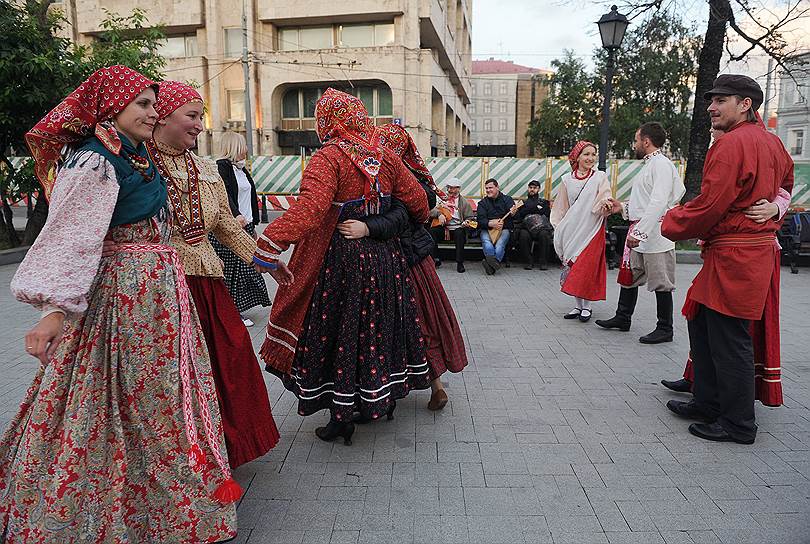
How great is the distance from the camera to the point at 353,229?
331 centimetres

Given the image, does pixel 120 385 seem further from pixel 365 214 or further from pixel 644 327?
pixel 644 327

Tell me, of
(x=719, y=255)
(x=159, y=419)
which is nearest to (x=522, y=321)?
(x=719, y=255)

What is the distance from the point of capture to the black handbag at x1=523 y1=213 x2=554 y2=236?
1014 cm

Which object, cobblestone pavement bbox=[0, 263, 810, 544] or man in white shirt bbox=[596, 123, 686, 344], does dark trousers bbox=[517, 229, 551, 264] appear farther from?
cobblestone pavement bbox=[0, 263, 810, 544]

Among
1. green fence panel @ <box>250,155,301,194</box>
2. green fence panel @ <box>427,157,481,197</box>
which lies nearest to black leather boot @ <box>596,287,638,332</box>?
green fence panel @ <box>427,157,481,197</box>

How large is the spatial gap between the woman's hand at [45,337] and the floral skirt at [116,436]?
0.28 ft

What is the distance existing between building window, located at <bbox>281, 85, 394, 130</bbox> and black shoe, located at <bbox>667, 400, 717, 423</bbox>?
95.7 ft

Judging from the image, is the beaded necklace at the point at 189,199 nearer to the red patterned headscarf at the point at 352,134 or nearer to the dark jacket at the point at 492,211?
the red patterned headscarf at the point at 352,134

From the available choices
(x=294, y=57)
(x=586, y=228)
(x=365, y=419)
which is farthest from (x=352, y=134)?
(x=294, y=57)

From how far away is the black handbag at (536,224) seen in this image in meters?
10.1

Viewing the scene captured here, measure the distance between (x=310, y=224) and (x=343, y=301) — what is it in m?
0.52

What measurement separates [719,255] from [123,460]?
331 cm

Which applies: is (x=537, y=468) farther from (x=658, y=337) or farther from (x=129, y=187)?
(x=658, y=337)

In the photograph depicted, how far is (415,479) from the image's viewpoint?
3.13m
